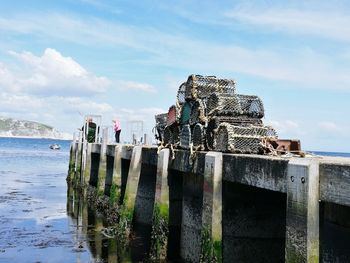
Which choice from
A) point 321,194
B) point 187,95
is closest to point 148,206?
point 187,95

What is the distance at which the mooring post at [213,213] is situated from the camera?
33.0 ft

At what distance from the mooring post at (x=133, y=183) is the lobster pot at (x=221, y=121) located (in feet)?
16.2

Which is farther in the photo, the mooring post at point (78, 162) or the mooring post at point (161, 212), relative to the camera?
the mooring post at point (78, 162)

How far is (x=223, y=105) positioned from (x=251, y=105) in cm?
90

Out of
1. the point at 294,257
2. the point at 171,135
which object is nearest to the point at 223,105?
the point at 171,135

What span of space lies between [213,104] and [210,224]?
3.97 metres

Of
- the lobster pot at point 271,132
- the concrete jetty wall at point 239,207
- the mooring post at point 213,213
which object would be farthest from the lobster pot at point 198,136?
the mooring post at point 213,213

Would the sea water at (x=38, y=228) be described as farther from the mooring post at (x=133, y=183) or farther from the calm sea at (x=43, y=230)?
the mooring post at (x=133, y=183)

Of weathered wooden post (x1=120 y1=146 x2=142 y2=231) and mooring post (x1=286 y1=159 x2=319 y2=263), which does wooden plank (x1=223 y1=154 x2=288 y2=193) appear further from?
weathered wooden post (x1=120 y1=146 x2=142 y2=231)

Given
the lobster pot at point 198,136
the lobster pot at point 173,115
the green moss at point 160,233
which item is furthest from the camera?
the lobster pot at point 173,115

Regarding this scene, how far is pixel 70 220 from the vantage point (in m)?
21.2

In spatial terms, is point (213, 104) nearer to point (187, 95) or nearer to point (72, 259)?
point (187, 95)

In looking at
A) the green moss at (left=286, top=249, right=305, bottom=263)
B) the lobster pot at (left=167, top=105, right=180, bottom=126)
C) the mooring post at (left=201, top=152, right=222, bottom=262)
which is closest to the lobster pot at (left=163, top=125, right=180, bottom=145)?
the lobster pot at (left=167, top=105, right=180, bottom=126)

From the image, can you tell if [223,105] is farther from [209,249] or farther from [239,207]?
[209,249]
